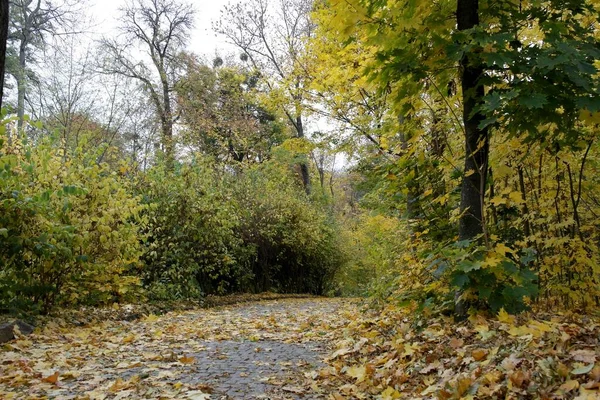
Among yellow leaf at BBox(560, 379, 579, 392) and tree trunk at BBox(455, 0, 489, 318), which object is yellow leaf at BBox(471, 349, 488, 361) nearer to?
yellow leaf at BBox(560, 379, 579, 392)

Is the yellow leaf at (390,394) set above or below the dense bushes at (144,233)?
below

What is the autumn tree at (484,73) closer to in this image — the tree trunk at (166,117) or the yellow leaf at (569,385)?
the yellow leaf at (569,385)

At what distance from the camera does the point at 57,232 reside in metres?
5.84

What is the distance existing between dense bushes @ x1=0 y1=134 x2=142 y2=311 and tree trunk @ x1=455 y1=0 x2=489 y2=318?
466 centimetres

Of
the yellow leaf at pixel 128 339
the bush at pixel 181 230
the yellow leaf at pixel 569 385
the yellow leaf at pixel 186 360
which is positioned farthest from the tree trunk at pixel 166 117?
the yellow leaf at pixel 569 385

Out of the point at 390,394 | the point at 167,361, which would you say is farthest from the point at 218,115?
the point at 390,394

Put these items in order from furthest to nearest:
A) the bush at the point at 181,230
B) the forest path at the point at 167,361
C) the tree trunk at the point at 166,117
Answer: the tree trunk at the point at 166,117, the bush at the point at 181,230, the forest path at the point at 167,361

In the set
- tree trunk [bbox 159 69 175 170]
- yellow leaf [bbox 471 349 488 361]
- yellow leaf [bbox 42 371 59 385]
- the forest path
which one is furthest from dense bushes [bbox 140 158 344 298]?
yellow leaf [bbox 471 349 488 361]

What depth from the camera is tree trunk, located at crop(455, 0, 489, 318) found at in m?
3.59

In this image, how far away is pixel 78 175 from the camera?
681 centimetres

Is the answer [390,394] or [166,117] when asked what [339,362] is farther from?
[166,117]

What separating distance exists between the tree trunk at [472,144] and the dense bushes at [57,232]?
15.3ft

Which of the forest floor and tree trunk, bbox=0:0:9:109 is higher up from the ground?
tree trunk, bbox=0:0:9:109

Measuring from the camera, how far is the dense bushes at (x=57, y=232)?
5647 mm
